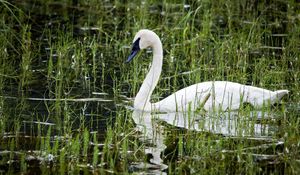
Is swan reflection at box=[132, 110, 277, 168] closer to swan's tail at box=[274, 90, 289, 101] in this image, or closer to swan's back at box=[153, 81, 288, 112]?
swan's back at box=[153, 81, 288, 112]

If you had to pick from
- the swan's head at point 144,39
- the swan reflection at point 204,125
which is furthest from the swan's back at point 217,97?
the swan's head at point 144,39

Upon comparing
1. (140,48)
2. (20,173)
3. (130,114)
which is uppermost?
(140,48)

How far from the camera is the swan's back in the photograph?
10.1 meters

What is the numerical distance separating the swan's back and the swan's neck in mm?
165

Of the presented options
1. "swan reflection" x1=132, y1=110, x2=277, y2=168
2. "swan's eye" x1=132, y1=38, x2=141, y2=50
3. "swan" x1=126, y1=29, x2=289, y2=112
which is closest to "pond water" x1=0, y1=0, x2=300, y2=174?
"swan reflection" x1=132, y1=110, x2=277, y2=168

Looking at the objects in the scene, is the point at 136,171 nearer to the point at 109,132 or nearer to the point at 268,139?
the point at 109,132

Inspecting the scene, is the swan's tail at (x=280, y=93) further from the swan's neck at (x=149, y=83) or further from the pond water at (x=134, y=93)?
the swan's neck at (x=149, y=83)

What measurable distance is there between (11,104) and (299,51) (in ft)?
15.3

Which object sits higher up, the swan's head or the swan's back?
the swan's head

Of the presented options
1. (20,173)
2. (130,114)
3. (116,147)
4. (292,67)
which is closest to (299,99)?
(292,67)

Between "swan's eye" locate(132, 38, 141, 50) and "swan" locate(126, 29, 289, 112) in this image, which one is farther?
"swan's eye" locate(132, 38, 141, 50)

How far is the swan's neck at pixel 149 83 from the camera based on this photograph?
34.8ft

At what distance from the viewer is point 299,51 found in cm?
1271

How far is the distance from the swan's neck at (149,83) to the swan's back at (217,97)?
165mm
